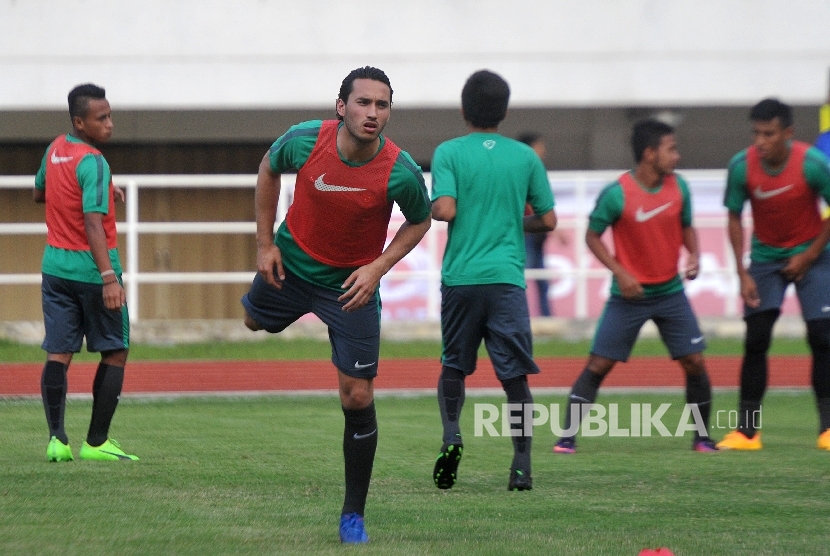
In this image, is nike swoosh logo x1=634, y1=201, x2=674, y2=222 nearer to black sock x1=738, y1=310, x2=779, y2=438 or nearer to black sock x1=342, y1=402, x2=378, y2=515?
black sock x1=738, y1=310, x2=779, y2=438

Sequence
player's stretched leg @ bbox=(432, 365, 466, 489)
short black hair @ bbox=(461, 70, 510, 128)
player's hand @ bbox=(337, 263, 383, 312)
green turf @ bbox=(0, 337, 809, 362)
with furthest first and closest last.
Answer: green turf @ bbox=(0, 337, 809, 362) → short black hair @ bbox=(461, 70, 510, 128) → player's stretched leg @ bbox=(432, 365, 466, 489) → player's hand @ bbox=(337, 263, 383, 312)

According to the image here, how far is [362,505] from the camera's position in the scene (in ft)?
18.1

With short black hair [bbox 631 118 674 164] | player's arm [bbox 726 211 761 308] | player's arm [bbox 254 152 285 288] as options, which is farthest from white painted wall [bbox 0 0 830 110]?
player's arm [bbox 254 152 285 288]

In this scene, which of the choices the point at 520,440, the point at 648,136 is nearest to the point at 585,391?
the point at 648,136

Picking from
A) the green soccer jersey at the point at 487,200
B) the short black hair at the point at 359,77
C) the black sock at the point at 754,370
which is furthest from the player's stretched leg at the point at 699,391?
the short black hair at the point at 359,77

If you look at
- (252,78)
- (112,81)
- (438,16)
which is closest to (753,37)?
(438,16)

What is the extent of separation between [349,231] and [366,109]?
1.72 ft

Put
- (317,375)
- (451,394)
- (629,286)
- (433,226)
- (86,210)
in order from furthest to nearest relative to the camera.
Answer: (433,226)
(317,375)
(629,286)
(86,210)
(451,394)

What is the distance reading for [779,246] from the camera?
8516mm

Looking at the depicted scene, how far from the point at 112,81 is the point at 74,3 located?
4.21 feet

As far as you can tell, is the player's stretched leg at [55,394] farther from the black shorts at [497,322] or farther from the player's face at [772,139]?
the player's face at [772,139]

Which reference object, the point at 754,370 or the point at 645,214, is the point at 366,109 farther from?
the point at 754,370

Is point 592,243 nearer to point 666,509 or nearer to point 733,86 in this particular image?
point 666,509

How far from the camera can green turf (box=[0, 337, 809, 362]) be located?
14931 mm
